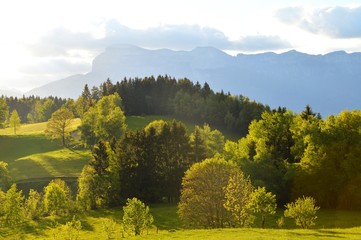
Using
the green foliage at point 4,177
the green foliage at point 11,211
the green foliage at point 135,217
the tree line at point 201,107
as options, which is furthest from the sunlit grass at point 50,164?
the green foliage at point 135,217

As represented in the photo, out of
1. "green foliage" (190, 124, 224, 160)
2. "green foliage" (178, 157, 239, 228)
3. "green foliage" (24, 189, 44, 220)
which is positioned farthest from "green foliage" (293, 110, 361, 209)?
"green foliage" (24, 189, 44, 220)

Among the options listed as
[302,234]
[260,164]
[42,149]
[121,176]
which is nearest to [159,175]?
[121,176]

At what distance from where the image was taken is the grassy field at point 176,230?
44281mm

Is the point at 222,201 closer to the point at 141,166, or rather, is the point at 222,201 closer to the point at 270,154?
the point at 270,154

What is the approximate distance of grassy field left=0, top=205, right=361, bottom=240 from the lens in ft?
145

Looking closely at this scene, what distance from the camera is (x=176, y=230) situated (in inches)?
2429

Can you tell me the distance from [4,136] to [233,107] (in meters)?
96.0

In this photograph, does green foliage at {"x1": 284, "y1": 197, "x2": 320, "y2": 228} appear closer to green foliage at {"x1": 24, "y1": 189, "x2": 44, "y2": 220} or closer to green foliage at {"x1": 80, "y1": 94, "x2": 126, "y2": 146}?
green foliage at {"x1": 24, "y1": 189, "x2": 44, "y2": 220}

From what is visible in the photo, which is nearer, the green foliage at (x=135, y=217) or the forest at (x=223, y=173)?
the green foliage at (x=135, y=217)

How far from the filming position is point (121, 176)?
308 ft

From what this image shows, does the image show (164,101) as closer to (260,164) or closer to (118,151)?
(118,151)

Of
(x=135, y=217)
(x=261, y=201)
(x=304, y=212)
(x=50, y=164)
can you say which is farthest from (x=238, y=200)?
(x=50, y=164)

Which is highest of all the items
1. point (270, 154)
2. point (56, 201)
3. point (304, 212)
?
point (270, 154)

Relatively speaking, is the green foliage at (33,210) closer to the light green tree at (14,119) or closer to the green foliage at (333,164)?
the green foliage at (333,164)
